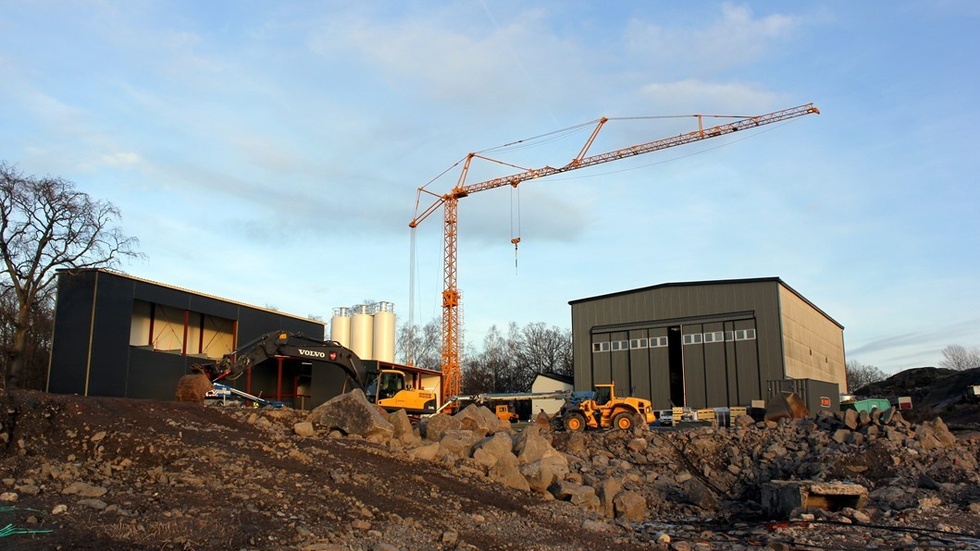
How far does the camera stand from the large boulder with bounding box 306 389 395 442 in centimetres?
1777

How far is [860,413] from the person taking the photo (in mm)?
25062

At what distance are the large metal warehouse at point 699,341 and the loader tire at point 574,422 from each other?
1504cm

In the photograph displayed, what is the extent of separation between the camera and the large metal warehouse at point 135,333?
106 feet

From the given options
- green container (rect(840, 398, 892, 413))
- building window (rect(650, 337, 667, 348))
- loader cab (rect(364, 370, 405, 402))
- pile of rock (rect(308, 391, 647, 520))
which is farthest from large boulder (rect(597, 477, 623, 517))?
green container (rect(840, 398, 892, 413))

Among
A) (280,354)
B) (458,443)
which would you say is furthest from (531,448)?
(280,354)

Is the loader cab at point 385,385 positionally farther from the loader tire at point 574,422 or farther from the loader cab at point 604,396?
the loader cab at point 604,396

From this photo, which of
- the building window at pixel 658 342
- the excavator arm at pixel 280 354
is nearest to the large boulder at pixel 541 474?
the excavator arm at pixel 280 354

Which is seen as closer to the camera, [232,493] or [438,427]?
[232,493]

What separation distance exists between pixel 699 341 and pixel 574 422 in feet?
53.2

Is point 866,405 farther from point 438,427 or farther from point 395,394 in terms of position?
point 438,427

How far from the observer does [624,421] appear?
31.0 metres

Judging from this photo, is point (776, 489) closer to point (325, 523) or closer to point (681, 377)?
point (325, 523)

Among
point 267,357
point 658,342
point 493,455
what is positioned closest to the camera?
point 493,455

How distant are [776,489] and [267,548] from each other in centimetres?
1212
